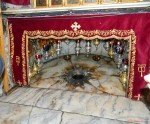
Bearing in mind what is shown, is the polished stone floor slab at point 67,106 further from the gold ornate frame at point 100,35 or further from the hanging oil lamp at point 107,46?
the hanging oil lamp at point 107,46

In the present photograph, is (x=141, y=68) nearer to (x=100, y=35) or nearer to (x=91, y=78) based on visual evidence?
(x=100, y=35)

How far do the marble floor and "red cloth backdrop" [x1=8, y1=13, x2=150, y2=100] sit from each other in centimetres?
49

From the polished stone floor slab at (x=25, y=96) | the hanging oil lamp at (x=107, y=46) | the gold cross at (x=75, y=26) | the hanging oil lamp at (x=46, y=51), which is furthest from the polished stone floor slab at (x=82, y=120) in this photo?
the hanging oil lamp at (x=107, y=46)

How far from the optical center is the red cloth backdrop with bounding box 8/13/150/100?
3.88 meters

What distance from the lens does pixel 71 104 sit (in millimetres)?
4332

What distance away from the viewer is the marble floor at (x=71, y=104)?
379 centimetres

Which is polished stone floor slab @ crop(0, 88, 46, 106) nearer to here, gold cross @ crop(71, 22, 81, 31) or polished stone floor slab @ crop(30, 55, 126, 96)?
polished stone floor slab @ crop(30, 55, 126, 96)

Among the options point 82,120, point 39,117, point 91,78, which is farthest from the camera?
point 91,78

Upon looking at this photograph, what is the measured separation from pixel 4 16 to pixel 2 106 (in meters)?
2.15

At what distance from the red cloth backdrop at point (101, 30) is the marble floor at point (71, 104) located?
492mm

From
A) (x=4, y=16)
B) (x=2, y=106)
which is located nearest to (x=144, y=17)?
(x=4, y=16)

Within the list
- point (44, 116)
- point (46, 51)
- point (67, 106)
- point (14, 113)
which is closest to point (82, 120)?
point (67, 106)

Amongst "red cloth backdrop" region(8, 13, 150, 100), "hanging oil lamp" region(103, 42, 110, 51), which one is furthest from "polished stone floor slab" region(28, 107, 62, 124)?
"hanging oil lamp" region(103, 42, 110, 51)

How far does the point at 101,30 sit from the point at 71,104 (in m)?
1.83
